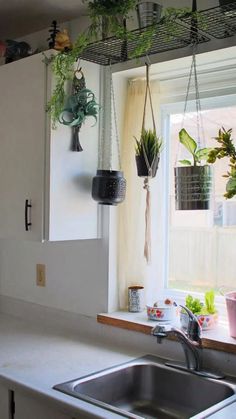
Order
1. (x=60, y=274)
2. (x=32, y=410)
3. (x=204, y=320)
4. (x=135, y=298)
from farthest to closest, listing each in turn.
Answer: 1. (x=60, y=274)
2. (x=135, y=298)
3. (x=204, y=320)
4. (x=32, y=410)

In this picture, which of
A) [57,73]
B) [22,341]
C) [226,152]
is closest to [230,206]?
[226,152]

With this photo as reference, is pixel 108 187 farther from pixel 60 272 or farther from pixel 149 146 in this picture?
pixel 60 272

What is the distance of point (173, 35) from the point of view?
1933mm

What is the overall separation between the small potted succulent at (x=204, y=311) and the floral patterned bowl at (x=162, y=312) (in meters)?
0.10

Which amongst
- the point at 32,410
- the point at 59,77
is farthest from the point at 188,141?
the point at 32,410

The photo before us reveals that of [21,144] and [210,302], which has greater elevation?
[21,144]

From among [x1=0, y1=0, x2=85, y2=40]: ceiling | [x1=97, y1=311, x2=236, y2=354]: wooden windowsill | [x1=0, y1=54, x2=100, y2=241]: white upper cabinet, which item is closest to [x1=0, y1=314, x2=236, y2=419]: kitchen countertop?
[x1=97, y1=311, x2=236, y2=354]: wooden windowsill

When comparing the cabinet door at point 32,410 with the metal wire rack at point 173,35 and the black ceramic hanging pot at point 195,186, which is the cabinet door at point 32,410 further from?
the metal wire rack at point 173,35

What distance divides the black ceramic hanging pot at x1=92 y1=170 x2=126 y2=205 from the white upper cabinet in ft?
0.32

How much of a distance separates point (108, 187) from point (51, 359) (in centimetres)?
73

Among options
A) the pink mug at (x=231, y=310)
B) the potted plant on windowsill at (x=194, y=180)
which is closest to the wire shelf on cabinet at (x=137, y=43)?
the potted plant on windowsill at (x=194, y=180)

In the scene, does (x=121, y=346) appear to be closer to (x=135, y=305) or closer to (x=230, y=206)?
(x=135, y=305)

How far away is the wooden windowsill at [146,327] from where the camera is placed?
1.95 meters

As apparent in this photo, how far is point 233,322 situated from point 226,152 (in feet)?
2.12
